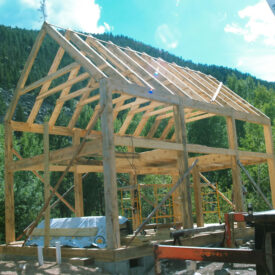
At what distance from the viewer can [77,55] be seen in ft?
32.8

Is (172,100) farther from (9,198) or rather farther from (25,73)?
(9,198)

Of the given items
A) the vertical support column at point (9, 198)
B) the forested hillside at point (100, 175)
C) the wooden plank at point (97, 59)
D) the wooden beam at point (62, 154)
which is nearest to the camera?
the wooden beam at point (62, 154)

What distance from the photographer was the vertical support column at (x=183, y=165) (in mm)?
10094

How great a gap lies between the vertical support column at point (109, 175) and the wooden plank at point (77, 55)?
65 centimetres

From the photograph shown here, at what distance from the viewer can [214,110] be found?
1224 centimetres

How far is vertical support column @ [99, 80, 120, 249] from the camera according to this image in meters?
7.95

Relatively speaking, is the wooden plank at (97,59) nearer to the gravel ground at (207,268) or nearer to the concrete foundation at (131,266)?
the concrete foundation at (131,266)

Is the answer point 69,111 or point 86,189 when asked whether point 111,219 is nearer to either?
point 86,189

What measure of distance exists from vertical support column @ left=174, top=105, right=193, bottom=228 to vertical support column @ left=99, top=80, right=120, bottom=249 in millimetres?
2782

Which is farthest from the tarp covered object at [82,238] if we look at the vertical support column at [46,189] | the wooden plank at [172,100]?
the wooden plank at [172,100]

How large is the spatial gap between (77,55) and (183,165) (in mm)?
4546

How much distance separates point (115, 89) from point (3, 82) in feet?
208

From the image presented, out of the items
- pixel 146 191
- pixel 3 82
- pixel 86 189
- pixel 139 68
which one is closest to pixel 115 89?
pixel 139 68

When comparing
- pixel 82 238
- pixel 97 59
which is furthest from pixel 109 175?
pixel 97 59
